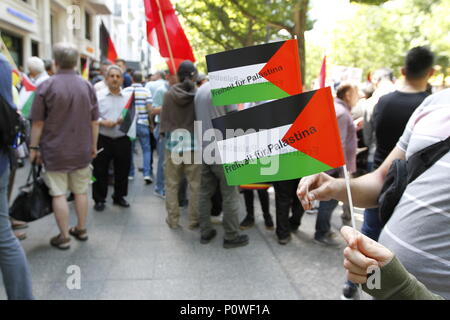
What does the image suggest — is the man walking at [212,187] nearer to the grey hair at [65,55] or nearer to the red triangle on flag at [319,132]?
the grey hair at [65,55]

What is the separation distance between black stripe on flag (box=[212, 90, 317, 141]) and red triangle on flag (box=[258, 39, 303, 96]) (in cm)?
15

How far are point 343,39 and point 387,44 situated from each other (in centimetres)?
614

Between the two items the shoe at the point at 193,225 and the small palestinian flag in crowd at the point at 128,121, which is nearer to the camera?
the shoe at the point at 193,225

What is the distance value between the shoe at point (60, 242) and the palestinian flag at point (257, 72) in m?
3.12

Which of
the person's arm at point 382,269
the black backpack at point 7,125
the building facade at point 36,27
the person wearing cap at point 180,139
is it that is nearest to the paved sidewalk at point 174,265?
the person wearing cap at point 180,139

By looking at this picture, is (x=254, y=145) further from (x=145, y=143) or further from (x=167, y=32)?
(x=145, y=143)

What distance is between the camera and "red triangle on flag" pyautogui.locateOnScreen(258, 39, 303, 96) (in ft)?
4.42

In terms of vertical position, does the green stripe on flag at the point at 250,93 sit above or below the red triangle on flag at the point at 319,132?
above

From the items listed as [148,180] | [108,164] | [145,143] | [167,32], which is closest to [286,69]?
[167,32]

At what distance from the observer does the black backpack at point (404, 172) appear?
1.21 meters

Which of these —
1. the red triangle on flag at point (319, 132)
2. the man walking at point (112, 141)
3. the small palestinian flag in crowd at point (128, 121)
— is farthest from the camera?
the small palestinian flag in crowd at point (128, 121)

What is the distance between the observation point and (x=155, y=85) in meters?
7.13

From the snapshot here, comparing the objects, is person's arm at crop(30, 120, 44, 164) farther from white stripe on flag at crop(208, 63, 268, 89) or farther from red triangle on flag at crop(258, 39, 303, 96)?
red triangle on flag at crop(258, 39, 303, 96)
